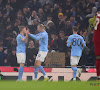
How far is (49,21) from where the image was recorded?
59.9 feet

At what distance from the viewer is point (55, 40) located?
1728 centimetres

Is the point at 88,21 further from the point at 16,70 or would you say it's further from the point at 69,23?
the point at 16,70

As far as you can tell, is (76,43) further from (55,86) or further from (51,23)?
(55,86)

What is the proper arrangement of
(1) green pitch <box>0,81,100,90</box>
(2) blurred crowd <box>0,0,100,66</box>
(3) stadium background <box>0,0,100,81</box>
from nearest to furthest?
(1) green pitch <box>0,81,100,90</box>, (3) stadium background <box>0,0,100,81</box>, (2) blurred crowd <box>0,0,100,66</box>

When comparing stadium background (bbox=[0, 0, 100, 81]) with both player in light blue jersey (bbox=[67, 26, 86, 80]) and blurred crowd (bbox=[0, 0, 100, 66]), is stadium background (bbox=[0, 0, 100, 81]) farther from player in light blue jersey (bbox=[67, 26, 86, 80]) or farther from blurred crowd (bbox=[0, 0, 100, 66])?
player in light blue jersey (bbox=[67, 26, 86, 80])

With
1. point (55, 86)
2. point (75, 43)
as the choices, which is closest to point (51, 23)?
point (75, 43)

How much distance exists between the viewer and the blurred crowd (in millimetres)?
17047

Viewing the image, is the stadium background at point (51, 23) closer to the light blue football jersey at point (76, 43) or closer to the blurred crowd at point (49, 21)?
the blurred crowd at point (49, 21)

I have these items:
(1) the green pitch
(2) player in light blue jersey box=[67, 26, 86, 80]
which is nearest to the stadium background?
(2) player in light blue jersey box=[67, 26, 86, 80]

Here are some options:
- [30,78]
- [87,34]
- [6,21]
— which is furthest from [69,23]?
[30,78]

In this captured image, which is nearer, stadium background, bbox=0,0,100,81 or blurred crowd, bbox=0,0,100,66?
stadium background, bbox=0,0,100,81

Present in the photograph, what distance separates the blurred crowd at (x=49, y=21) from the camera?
1705 cm

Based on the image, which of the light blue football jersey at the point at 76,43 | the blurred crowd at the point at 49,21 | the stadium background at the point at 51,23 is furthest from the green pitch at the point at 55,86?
the blurred crowd at the point at 49,21

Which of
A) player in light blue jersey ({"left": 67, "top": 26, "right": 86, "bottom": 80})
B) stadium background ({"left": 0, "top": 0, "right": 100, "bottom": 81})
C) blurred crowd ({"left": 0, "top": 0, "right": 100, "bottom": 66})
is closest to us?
player in light blue jersey ({"left": 67, "top": 26, "right": 86, "bottom": 80})
